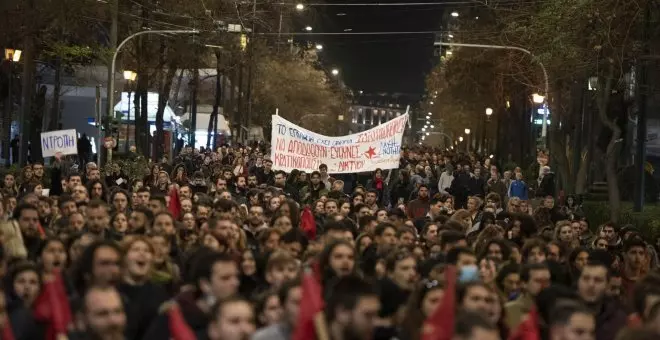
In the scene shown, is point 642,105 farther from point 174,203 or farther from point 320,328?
point 320,328

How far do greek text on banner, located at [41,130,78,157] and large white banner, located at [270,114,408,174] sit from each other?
436 cm

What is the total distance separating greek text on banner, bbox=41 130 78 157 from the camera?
30.3 meters

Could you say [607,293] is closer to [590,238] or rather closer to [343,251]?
[343,251]

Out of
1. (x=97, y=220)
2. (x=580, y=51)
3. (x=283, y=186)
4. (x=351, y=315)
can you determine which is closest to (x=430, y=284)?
(x=351, y=315)

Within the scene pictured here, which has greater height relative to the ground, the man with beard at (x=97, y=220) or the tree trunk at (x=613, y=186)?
the tree trunk at (x=613, y=186)

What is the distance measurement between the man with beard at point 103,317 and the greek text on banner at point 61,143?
22.7 meters

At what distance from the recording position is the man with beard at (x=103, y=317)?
25.4 feet

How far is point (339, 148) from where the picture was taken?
2930 centimetres

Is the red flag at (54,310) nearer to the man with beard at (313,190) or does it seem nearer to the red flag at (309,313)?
the red flag at (309,313)

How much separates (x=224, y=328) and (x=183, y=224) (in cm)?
764

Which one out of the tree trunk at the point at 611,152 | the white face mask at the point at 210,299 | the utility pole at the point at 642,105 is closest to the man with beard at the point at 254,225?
the white face mask at the point at 210,299

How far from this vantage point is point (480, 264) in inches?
468

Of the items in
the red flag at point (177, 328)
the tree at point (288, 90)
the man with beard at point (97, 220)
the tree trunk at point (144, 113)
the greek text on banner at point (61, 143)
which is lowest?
the red flag at point (177, 328)

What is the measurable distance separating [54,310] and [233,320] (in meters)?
1.20
